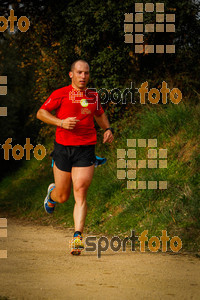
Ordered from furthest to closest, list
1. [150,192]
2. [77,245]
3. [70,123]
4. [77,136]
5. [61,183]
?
[150,192] < [61,183] < [77,136] < [77,245] < [70,123]

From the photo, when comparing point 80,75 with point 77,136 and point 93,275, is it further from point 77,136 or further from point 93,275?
point 93,275

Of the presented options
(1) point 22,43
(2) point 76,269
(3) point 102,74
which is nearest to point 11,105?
(1) point 22,43

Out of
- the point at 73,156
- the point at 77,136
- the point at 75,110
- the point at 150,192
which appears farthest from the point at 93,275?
the point at 150,192

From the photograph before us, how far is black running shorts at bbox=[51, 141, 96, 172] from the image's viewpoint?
7.42 meters

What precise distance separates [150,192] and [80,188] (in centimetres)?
230

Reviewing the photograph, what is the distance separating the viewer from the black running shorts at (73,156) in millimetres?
7418

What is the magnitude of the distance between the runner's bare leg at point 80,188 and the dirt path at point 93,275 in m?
0.46

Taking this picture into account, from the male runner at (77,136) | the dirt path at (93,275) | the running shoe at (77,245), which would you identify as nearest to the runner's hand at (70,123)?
the male runner at (77,136)

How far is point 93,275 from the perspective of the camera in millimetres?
6027

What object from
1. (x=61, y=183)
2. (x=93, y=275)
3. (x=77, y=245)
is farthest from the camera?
(x=61, y=183)

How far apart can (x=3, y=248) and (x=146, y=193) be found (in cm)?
Result: 265

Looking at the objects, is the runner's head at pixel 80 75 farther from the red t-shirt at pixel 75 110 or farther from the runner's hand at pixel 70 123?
the runner's hand at pixel 70 123

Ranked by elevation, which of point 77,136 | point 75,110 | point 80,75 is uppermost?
point 80,75

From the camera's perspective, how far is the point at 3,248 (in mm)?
8117
